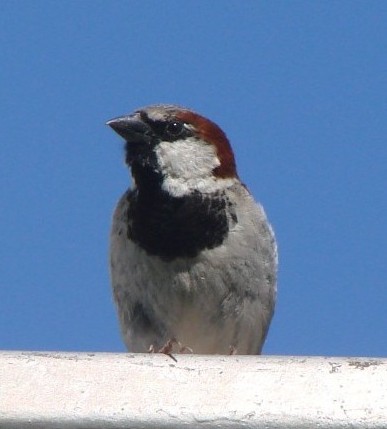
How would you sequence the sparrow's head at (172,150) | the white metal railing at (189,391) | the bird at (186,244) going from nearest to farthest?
the white metal railing at (189,391)
the bird at (186,244)
the sparrow's head at (172,150)

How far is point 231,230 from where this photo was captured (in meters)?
5.51

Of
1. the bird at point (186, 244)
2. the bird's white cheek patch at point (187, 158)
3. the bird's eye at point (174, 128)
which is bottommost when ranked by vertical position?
the bird at point (186, 244)

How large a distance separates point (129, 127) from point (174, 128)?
0.24m

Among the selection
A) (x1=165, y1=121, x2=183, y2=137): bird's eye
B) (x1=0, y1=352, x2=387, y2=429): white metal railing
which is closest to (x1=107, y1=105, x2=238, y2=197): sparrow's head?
(x1=165, y1=121, x2=183, y2=137): bird's eye

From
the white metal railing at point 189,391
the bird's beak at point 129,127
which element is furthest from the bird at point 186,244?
the white metal railing at point 189,391

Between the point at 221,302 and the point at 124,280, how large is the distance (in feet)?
1.54

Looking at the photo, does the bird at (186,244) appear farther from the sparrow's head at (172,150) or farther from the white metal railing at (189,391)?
the white metal railing at (189,391)

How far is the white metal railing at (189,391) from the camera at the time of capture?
3.21 metres

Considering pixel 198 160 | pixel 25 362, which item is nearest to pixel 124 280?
pixel 198 160

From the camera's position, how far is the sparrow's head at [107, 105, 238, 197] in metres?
5.56

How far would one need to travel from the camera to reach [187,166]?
5.60 m

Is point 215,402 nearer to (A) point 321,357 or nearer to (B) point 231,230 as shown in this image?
(A) point 321,357

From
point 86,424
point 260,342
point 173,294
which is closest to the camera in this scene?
point 86,424

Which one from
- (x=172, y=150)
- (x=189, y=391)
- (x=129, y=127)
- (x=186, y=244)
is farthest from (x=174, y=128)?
(x=189, y=391)
